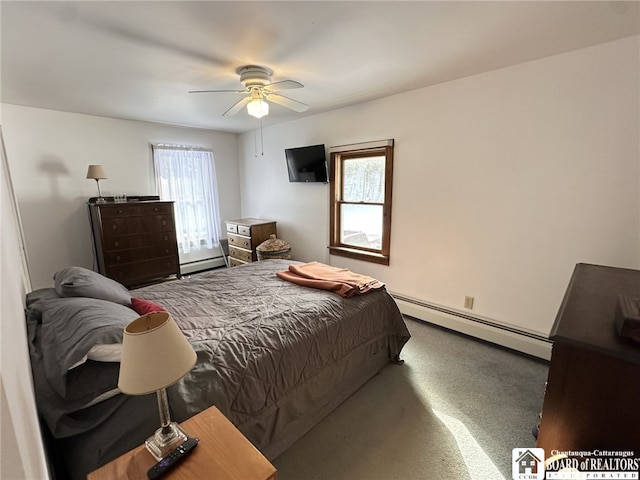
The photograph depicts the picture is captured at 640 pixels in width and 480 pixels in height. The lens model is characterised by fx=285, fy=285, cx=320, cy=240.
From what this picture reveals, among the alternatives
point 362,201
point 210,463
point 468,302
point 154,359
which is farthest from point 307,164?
point 210,463

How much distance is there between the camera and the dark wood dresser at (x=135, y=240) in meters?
3.56

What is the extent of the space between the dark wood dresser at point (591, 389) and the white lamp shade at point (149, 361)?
1278 mm

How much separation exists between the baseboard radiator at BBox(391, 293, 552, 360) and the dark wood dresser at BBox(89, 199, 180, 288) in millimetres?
3252

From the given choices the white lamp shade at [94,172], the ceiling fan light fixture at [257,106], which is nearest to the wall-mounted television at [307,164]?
the ceiling fan light fixture at [257,106]

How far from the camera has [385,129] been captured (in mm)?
3219

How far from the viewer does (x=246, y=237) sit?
449 centimetres

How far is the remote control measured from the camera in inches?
35.2

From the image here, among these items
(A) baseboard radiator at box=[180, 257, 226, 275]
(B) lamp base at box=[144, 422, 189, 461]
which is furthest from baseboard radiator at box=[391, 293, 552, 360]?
(A) baseboard radiator at box=[180, 257, 226, 275]

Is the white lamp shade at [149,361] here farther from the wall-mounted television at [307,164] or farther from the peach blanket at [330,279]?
the wall-mounted television at [307,164]

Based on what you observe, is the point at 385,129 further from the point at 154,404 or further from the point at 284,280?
the point at 154,404

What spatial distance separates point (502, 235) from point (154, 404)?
2.78 meters

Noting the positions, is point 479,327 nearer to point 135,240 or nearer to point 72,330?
point 72,330

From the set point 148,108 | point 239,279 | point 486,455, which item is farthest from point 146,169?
point 486,455

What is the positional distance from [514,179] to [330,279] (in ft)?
5.86
